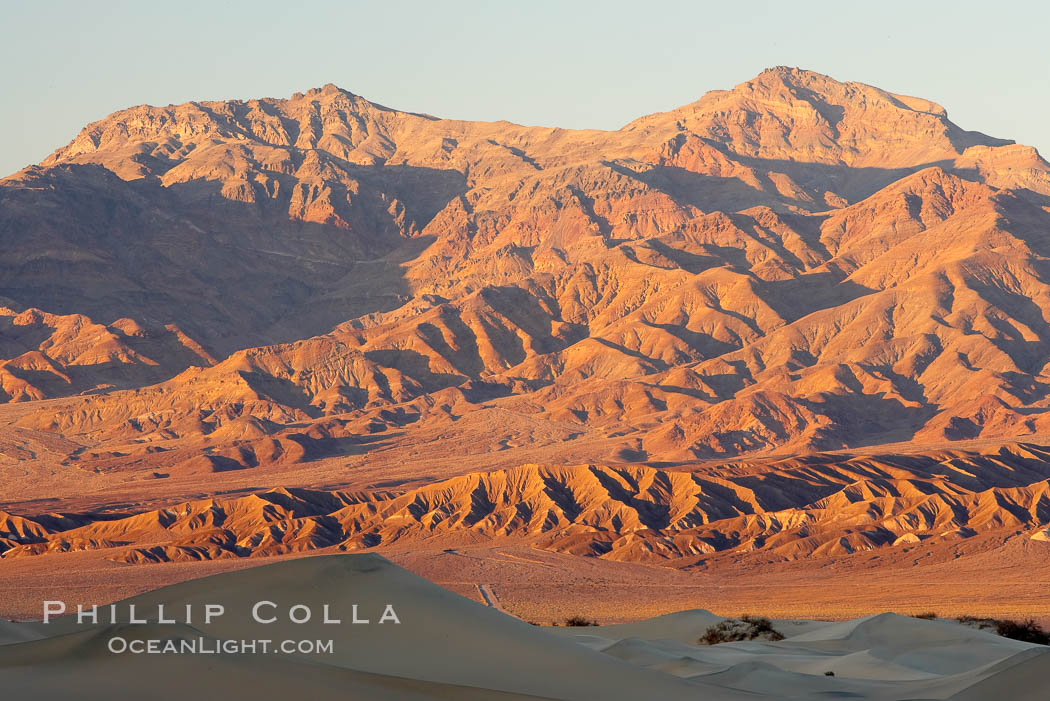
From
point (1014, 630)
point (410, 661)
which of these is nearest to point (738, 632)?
point (1014, 630)

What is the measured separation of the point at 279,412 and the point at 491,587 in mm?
113201

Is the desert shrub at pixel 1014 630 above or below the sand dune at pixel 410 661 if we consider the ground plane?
below

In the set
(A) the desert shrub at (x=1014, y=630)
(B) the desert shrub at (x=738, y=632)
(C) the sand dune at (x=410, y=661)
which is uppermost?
(C) the sand dune at (x=410, y=661)

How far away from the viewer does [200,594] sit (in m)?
28.3

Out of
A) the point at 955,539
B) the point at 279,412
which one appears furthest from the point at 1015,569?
the point at 279,412

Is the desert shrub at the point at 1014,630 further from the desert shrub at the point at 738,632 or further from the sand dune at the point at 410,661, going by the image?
the sand dune at the point at 410,661

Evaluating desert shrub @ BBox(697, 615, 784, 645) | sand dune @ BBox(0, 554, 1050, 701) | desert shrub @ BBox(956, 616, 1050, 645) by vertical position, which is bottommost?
desert shrub @ BBox(956, 616, 1050, 645)

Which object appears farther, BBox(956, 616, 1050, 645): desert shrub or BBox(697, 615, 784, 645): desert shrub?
BBox(956, 616, 1050, 645): desert shrub

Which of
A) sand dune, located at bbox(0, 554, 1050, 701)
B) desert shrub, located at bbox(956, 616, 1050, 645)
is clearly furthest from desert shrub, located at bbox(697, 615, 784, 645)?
desert shrub, located at bbox(956, 616, 1050, 645)

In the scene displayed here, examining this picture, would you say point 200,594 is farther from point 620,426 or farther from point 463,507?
point 620,426

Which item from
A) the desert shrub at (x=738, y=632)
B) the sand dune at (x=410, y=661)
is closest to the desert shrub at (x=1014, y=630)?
the desert shrub at (x=738, y=632)

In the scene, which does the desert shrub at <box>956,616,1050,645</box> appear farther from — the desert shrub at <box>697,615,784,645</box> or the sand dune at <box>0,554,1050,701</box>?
the sand dune at <box>0,554,1050,701</box>

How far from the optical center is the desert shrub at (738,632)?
43188 millimetres

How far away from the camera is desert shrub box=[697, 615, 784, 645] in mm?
43188
